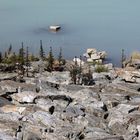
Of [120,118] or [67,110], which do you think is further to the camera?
[67,110]

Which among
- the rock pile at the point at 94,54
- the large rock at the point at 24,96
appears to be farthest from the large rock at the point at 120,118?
the rock pile at the point at 94,54

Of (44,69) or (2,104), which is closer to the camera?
(2,104)

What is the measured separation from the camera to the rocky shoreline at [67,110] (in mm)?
43031

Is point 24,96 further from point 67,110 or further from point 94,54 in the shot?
point 94,54

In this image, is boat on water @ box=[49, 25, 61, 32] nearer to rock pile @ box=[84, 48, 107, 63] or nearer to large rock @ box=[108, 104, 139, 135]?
rock pile @ box=[84, 48, 107, 63]

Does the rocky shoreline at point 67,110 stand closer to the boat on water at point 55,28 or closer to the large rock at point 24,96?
the large rock at point 24,96

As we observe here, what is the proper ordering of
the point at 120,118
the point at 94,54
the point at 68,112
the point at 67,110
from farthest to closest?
the point at 94,54
the point at 67,110
the point at 68,112
the point at 120,118

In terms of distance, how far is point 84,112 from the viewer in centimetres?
4878

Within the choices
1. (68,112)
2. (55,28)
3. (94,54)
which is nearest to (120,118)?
(68,112)

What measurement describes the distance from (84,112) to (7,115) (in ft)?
22.7

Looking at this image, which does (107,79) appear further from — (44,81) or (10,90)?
(10,90)

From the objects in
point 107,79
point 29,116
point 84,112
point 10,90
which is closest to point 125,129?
point 84,112

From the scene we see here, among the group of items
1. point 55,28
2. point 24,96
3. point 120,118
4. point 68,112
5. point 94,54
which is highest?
point 55,28

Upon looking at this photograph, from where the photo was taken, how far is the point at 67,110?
4878cm
